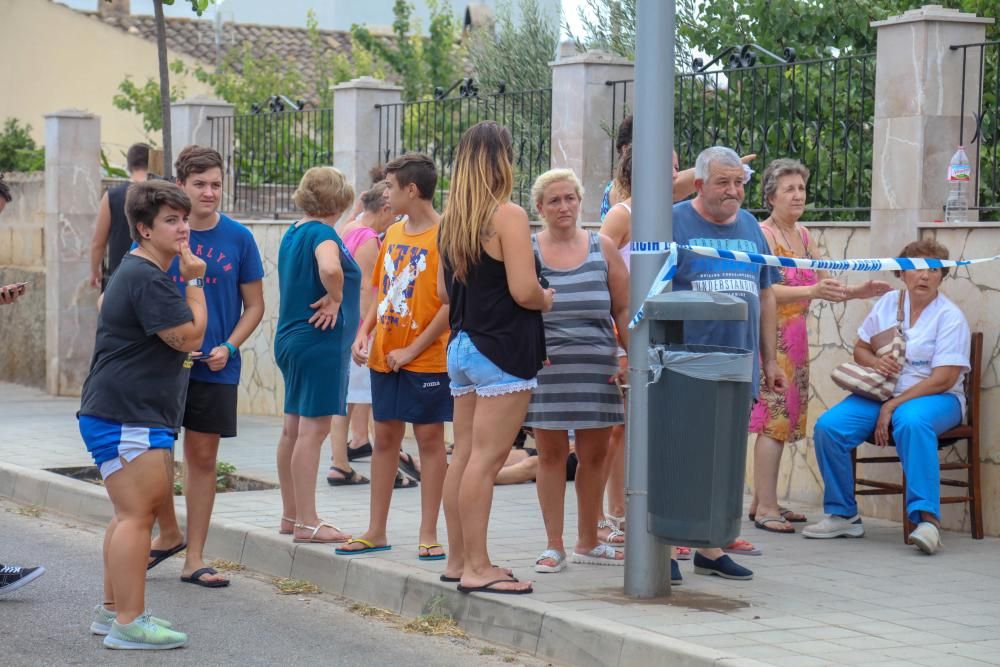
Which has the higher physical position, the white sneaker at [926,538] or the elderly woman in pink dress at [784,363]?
the elderly woman in pink dress at [784,363]

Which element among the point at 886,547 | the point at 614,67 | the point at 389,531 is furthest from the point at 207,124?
the point at 886,547

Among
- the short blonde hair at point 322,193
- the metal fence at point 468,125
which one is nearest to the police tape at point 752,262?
the short blonde hair at point 322,193

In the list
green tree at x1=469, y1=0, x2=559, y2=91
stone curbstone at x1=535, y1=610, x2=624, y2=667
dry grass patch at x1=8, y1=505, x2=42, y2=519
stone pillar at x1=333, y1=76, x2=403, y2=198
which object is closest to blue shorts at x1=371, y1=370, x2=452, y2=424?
stone curbstone at x1=535, y1=610, x2=624, y2=667

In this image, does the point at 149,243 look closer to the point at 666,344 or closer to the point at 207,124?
the point at 666,344

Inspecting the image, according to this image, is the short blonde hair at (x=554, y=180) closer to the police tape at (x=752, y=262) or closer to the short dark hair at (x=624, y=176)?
the police tape at (x=752, y=262)

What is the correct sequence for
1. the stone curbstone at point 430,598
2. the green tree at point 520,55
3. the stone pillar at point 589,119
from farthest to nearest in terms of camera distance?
the green tree at point 520,55, the stone pillar at point 589,119, the stone curbstone at point 430,598

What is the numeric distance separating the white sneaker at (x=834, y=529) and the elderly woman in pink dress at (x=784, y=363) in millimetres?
195

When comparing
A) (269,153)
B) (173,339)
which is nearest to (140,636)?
(173,339)

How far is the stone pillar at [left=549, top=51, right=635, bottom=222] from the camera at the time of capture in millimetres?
11266

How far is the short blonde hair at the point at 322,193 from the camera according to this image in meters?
7.74

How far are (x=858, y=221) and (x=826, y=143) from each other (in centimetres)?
88

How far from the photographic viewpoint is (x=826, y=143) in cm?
1012

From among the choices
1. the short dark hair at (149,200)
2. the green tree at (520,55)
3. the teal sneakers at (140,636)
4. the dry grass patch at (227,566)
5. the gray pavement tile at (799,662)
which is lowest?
the dry grass patch at (227,566)

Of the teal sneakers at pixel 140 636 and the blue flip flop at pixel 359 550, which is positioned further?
the blue flip flop at pixel 359 550
